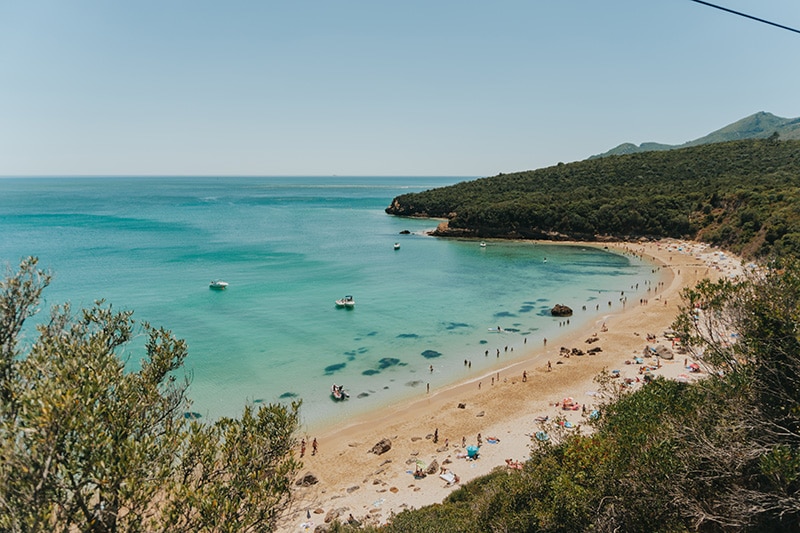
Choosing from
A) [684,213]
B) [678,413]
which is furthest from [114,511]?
[684,213]

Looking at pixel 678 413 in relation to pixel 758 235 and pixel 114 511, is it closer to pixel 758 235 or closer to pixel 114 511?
pixel 114 511

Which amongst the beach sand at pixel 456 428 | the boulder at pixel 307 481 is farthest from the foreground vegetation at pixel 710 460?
the boulder at pixel 307 481

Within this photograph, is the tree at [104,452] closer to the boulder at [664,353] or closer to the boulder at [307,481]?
the boulder at [307,481]

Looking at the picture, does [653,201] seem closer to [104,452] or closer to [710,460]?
[710,460]

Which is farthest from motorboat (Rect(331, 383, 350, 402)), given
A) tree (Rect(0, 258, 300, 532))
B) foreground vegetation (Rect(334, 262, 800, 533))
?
tree (Rect(0, 258, 300, 532))

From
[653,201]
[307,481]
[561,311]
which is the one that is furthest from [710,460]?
[653,201]
